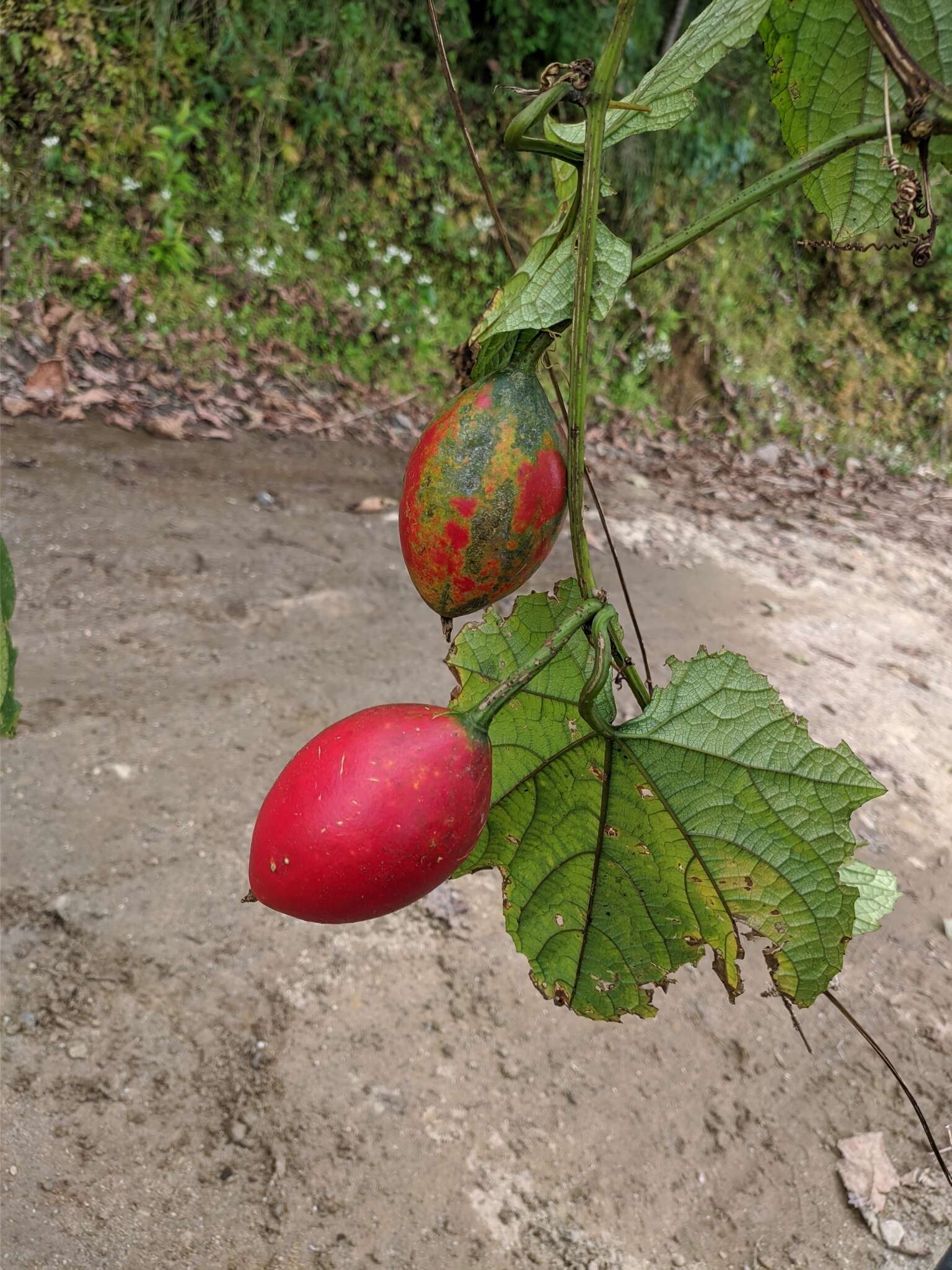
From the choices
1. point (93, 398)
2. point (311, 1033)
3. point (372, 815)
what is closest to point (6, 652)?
point (372, 815)

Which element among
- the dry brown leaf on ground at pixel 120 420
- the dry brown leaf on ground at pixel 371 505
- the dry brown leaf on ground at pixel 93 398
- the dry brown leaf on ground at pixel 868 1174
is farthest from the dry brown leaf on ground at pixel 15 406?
the dry brown leaf on ground at pixel 868 1174

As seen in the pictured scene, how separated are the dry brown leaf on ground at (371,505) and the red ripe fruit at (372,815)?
11.2ft

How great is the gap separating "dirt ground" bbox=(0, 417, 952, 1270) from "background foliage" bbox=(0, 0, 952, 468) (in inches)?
A: 71.3

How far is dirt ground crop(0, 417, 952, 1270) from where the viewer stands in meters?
1.84

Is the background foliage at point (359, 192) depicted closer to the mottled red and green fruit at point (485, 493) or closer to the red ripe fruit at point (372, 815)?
the mottled red and green fruit at point (485, 493)

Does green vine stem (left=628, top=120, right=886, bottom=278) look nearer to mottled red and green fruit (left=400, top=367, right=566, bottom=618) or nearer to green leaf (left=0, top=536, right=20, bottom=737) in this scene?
mottled red and green fruit (left=400, top=367, right=566, bottom=618)

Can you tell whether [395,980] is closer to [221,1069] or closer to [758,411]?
[221,1069]

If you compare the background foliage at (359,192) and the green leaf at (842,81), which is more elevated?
the green leaf at (842,81)

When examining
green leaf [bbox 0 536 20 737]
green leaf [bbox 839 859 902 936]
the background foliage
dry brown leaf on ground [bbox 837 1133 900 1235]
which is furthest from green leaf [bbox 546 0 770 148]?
the background foliage

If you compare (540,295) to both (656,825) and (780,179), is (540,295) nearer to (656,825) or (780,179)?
(780,179)

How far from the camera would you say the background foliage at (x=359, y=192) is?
4.47 meters

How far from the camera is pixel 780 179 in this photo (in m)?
0.61

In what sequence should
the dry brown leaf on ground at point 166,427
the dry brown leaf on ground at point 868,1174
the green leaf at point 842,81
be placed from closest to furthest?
1. the green leaf at point 842,81
2. the dry brown leaf on ground at point 868,1174
3. the dry brown leaf on ground at point 166,427

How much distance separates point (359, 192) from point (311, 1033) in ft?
14.5
